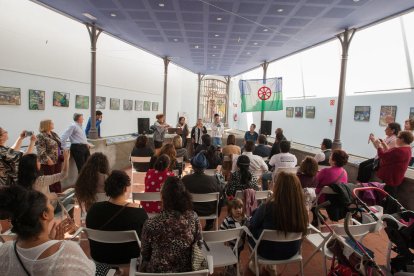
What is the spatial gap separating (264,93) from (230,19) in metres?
3.32

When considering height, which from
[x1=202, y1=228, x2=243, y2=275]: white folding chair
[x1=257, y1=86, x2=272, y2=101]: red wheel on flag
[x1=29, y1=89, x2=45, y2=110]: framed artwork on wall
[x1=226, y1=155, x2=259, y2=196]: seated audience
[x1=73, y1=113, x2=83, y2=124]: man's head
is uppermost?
[x1=257, y1=86, x2=272, y2=101]: red wheel on flag

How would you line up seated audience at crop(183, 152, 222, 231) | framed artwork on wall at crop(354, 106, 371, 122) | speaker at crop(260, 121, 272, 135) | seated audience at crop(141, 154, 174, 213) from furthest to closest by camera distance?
1. speaker at crop(260, 121, 272, 135)
2. framed artwork on wall at crop(354, 106, 371, 122)
3. seated audience at crop(141, 154, 174, 213)
4. seated audience at crop(183, 152, 222, 231)

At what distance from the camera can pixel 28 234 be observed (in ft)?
4.24

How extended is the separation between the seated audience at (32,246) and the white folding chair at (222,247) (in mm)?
1022

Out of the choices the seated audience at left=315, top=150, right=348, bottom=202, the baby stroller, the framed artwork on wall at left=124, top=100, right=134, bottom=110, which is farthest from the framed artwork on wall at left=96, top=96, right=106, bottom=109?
the baby stroller

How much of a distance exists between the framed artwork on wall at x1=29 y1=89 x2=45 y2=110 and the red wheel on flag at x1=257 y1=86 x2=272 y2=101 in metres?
5.93

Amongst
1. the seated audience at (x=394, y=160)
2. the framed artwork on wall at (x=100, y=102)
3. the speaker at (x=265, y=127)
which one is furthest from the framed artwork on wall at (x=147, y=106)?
the seated audience at (x=394, y=160)

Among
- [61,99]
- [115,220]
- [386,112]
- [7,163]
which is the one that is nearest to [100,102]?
[61,99]

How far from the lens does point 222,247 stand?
250 cm

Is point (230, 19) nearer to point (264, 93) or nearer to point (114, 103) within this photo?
point (264, 93)

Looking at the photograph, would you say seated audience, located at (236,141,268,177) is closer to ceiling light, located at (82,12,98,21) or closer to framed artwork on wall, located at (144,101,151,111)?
ceiling light, located at (82,12,98,21)

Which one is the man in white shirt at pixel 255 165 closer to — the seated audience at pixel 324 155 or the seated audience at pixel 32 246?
the seated audience at pixel 324 155

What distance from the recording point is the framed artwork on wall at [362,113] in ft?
24.2

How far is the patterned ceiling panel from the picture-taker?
15.2ft
